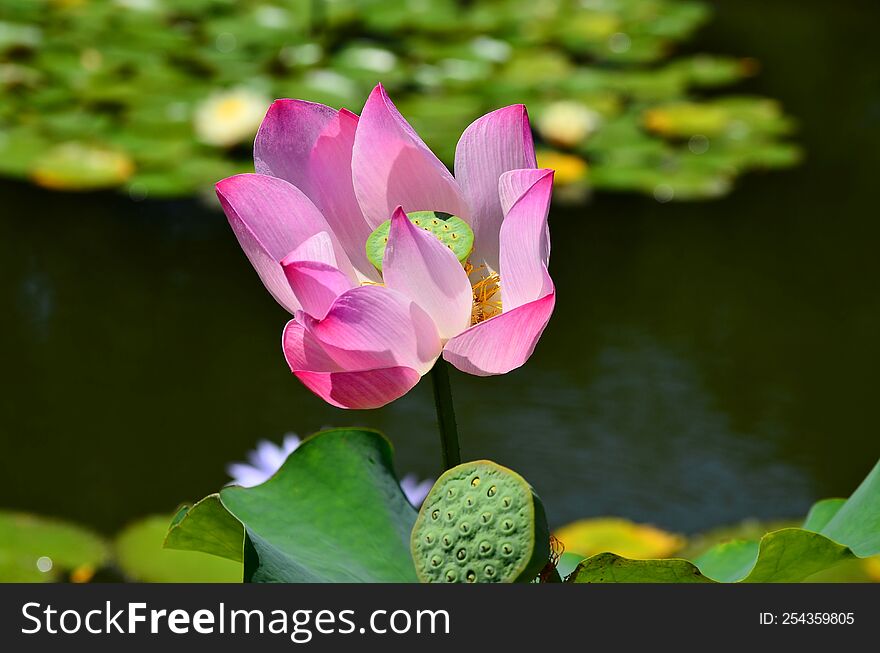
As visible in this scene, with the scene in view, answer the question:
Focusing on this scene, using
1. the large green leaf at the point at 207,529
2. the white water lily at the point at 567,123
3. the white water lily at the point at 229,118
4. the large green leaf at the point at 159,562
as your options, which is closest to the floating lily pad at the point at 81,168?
the white water lily at the point at 229,118

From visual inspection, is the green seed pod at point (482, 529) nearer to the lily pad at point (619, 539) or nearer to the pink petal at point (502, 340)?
the pink petal at point (502, 340)

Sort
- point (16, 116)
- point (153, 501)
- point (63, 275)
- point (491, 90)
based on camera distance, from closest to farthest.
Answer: point (153, 501) → point (63, 275) → point (16, 116) → point (491, 90)

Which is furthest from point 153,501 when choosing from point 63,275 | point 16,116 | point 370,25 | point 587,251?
point 370,25

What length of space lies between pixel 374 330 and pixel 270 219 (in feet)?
0.21

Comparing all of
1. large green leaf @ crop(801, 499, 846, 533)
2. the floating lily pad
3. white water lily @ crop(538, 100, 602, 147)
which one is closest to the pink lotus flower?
large green leaf @ crop(801, 499, 846, 533)

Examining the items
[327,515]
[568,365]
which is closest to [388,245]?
[327,515]

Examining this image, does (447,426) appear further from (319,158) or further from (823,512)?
(823,512)

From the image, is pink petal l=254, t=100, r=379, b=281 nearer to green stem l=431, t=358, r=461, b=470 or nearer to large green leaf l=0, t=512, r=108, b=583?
green stem l=431, t=358, r=461, b=470

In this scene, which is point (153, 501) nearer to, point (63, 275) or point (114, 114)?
point (63, 275)

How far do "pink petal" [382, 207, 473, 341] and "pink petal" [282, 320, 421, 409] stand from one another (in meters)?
0.03

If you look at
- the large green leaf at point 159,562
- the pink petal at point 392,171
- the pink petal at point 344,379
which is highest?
the large green leaf at point 159,562

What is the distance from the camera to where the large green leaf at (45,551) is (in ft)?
4.77

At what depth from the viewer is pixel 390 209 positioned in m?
0.44
